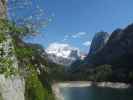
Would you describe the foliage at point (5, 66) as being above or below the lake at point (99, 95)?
above

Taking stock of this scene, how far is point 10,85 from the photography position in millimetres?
14750

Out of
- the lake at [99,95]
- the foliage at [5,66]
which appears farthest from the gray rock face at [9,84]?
the lake at [99,95]

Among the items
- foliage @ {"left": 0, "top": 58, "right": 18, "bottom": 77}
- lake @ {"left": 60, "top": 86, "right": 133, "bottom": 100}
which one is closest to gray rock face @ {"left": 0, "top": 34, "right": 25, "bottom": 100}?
foliage @ {"left": 0, "top": 58, "right": 18, "bottom": 77}

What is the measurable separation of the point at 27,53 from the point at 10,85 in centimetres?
650

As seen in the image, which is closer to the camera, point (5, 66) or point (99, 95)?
point (5, 66)

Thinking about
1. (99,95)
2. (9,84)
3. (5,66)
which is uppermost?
(5,66)

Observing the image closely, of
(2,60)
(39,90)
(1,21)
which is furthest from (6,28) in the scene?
(39,90)

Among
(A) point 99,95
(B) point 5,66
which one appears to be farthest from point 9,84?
(A) point 99,95

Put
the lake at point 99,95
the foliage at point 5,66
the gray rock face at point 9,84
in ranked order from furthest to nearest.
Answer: the lake at point 99,95 → the gray rock face at point 9,84 → the foliage at point 5,66

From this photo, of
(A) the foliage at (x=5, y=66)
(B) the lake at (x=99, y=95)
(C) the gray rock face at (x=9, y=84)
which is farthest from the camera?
(B) the lake at (x=99, y=95)

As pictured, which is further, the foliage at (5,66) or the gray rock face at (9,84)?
the gray rock face at (9,84)

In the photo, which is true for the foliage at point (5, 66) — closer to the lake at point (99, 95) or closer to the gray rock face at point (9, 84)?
the gray rock face at point (9, 84)

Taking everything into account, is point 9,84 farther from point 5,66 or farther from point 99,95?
→ point 99,95

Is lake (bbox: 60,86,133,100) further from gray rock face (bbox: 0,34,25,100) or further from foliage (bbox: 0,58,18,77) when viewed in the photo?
foliage (bbox: 0,58,18,77)
